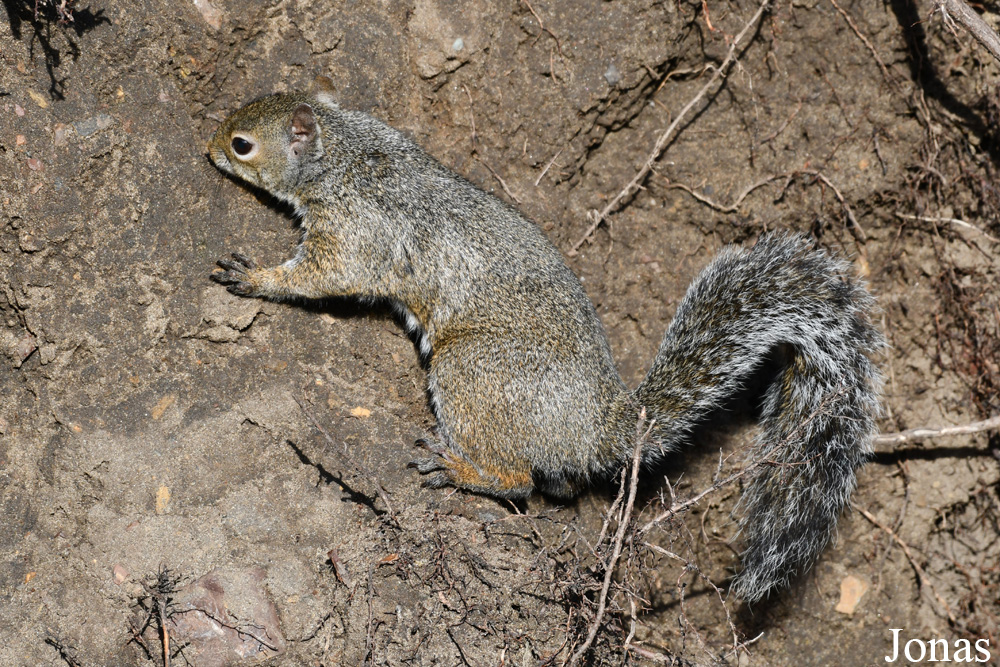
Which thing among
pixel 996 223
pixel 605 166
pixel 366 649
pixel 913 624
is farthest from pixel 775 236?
pixel 366 649

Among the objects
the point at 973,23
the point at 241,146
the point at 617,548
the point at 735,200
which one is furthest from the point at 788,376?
the point at 241,146

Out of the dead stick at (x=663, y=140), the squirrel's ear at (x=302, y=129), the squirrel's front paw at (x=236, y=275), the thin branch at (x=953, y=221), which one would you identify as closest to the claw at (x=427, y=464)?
the squirrel's front paw at (x=236, y=275)

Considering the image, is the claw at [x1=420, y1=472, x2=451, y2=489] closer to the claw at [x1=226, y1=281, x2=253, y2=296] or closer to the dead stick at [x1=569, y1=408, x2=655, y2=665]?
the dead stick at [x1=569, y1=408, x2=655, y2=665]

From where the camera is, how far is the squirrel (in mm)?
4668

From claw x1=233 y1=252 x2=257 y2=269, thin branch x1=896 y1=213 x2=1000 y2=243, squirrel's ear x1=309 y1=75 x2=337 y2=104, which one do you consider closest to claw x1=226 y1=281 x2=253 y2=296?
claw x1=233 y1=252 x2=257 y2=269

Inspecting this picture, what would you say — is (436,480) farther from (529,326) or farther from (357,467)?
(529,326)

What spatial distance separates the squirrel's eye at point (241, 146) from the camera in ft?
15.7

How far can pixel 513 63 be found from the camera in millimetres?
5414

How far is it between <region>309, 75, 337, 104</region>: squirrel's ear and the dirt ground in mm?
127

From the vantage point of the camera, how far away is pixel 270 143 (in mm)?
4770

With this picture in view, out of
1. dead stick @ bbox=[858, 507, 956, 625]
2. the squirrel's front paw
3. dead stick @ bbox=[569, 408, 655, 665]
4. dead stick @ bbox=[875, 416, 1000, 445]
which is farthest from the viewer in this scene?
dead stick @ bbox=[858, 507, 956, 625]

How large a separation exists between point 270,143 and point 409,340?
1.33 m

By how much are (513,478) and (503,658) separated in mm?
908

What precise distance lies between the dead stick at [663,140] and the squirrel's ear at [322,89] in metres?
1.72
